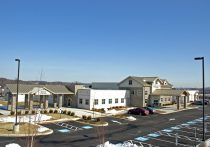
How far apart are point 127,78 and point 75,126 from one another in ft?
99.1

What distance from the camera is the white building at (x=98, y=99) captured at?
4744cm

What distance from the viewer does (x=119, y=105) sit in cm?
5344

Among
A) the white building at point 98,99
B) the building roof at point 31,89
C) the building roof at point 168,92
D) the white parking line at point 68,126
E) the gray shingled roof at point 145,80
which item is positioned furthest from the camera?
the gray shingled roof at point 145,80

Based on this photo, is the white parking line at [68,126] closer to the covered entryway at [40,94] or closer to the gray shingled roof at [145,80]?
the covered entryway at [40,94]

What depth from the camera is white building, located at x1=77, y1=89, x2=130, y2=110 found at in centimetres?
4744

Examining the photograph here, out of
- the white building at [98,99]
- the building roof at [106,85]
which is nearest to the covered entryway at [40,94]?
the white building at [98,99]

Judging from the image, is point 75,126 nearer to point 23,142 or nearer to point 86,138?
point 86,138

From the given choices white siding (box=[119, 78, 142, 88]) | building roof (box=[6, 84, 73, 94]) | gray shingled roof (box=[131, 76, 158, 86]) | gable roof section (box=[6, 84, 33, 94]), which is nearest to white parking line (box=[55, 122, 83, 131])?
building roof (box=[6, 84, 73, 94])

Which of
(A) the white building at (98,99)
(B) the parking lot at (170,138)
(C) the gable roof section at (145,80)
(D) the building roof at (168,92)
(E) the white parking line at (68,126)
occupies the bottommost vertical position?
(B) the parking lot at (170,138)

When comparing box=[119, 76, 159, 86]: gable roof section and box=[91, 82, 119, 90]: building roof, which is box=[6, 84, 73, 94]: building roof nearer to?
box=[91, 82, 119, 90]: building roof

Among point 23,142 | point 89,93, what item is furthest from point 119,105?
point 23,142

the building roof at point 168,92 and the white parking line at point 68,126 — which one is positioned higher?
the building roof at point 168,92

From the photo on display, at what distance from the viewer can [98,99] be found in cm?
4853

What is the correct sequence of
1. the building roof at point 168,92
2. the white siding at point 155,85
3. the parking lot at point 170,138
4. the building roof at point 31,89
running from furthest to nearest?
the white siding at point 155,85, the building roof at point 168,92, the building roof at point 31,89, the parking lot at point 170,138
